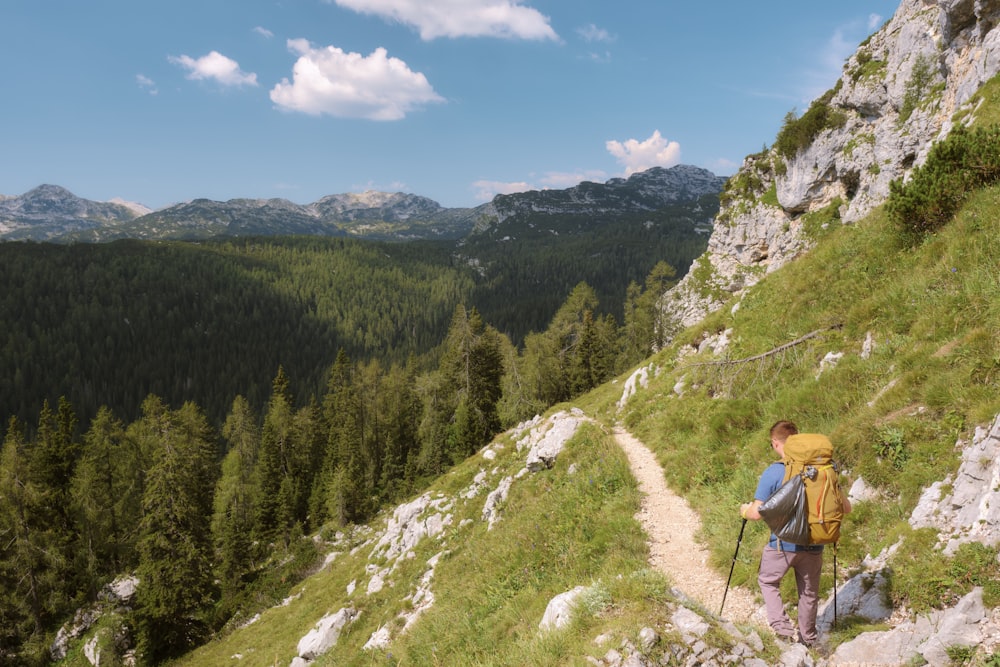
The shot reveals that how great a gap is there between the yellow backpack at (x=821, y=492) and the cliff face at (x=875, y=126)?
2158 centimetres

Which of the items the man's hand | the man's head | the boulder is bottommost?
the boulder

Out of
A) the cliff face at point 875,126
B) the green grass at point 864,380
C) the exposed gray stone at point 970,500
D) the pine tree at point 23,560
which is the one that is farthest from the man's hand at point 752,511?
the pine tree at point 23,560

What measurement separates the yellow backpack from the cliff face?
2158 cm

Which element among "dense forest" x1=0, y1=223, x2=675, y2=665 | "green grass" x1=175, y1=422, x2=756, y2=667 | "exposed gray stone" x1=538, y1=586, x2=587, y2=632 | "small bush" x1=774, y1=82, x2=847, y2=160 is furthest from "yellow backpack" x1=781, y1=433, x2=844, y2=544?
"small bush" x1=774, y1=82, x2=847, y2=160

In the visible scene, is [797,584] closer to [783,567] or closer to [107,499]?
[783,567]

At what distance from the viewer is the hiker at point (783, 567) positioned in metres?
5.70

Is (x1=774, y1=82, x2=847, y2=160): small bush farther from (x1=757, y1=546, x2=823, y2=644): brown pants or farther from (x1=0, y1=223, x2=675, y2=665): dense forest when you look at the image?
(x1=757, y1=546, x2=823, y2=644): brown pants

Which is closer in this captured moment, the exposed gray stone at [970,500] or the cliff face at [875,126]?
the exposed gray stone at [970,500]

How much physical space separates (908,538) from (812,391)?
200 inches

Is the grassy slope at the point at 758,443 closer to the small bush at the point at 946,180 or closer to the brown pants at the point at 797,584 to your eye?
the small bush at the point at 946,180

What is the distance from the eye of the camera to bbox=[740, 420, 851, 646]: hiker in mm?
5695

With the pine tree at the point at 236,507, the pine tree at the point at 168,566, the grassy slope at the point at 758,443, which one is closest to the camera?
the grassy slope at the point at 758,443

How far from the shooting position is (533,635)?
679cm

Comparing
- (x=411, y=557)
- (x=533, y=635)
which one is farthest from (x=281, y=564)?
(x=533, y=635)
